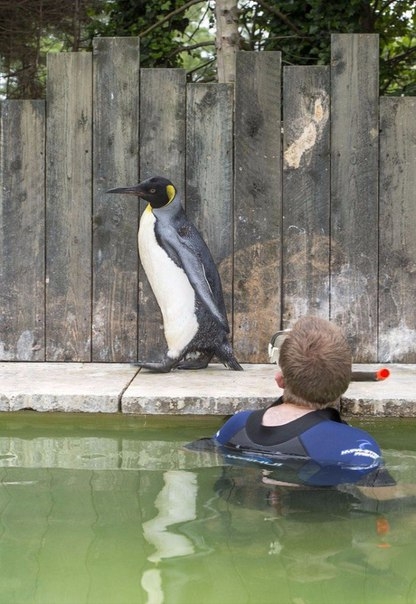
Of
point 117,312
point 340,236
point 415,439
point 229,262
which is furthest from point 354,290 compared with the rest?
point 415,439

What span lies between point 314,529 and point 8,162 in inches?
151

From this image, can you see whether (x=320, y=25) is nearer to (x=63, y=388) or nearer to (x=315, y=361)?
(x=63, y=388)

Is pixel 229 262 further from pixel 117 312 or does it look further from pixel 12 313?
pixel 12 313

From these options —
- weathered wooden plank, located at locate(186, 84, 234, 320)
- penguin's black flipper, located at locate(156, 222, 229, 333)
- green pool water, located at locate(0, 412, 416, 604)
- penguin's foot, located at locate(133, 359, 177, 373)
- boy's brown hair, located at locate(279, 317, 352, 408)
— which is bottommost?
green pool water, located at locate(0, 412, 416, 604)

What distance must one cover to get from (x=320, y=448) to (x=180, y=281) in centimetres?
230

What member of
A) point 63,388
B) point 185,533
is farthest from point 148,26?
point 185,533

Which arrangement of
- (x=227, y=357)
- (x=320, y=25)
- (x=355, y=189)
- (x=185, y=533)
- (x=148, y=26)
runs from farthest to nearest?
(x=148, y=26) < (x=320, y=25) < (x=355, y=189) < (x=227, y=357) < (x=185, y=533)

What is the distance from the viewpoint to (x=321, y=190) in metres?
5.98

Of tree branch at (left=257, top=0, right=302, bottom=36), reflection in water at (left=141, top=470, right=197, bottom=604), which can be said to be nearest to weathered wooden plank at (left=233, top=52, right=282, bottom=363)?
tree branch at (left=257, top=0, right=302, bottom=36)

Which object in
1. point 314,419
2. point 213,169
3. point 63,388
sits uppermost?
point 213,169

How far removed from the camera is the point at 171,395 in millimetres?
4629

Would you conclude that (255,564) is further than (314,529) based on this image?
No

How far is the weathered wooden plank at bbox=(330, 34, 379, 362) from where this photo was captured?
19.5ft

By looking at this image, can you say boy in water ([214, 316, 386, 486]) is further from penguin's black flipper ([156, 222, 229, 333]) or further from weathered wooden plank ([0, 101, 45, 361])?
weathered wooden plank ([0, 101, 45, 361])
